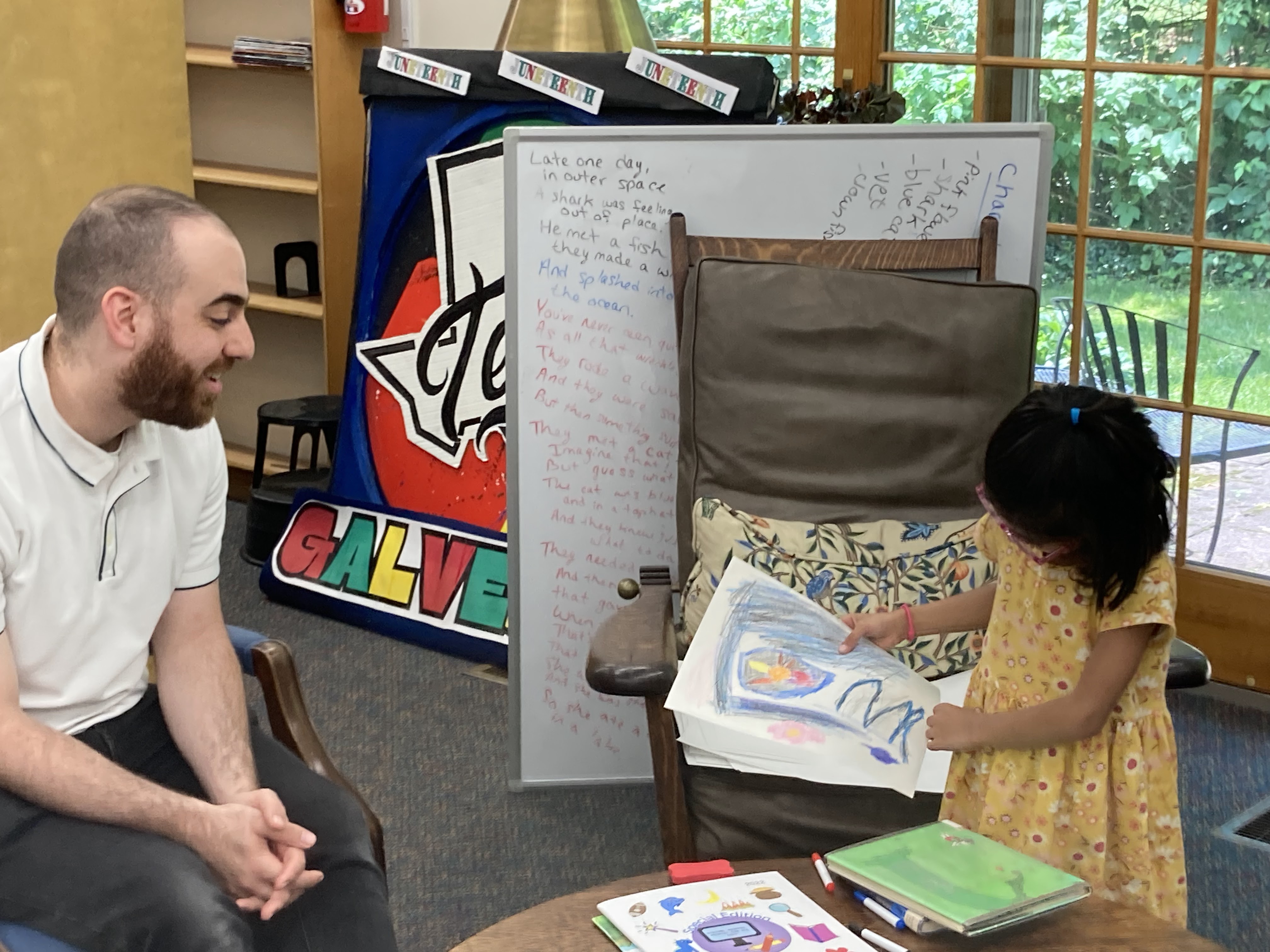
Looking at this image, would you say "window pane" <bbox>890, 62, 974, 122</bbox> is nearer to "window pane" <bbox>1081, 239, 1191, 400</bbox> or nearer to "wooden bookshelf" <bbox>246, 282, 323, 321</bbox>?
"window pane" <bbox>1081, 239, 1191, 400</bbox>

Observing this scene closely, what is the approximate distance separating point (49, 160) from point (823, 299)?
7.84 feet

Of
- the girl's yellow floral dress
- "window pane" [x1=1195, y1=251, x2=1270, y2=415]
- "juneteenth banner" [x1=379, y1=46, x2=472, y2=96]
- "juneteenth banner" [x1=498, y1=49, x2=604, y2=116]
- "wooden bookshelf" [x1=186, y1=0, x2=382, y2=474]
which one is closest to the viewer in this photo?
the girl's yellow floral dress

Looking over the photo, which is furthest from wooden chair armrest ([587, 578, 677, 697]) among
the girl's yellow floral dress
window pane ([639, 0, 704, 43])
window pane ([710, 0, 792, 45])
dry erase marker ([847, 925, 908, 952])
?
window pane ([639, 0, 704, 43])

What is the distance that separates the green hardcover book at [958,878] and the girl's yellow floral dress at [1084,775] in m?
0.19

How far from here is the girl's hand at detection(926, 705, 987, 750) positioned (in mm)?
1605

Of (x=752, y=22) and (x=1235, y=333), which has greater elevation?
(x=752, y=22)

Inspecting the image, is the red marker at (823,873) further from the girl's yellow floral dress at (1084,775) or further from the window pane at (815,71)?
the window pane at (815,71)

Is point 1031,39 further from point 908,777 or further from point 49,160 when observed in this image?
Result: point 49,160

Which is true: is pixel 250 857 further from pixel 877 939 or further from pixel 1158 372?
pixel 1158 372

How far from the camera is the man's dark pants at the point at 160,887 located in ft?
4.48

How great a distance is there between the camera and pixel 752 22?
140 inches

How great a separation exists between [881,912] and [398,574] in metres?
2.11

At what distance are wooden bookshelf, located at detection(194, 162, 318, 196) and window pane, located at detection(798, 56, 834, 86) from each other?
1338 millimetres

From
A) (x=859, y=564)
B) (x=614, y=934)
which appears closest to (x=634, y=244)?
(x=859, y=564)
